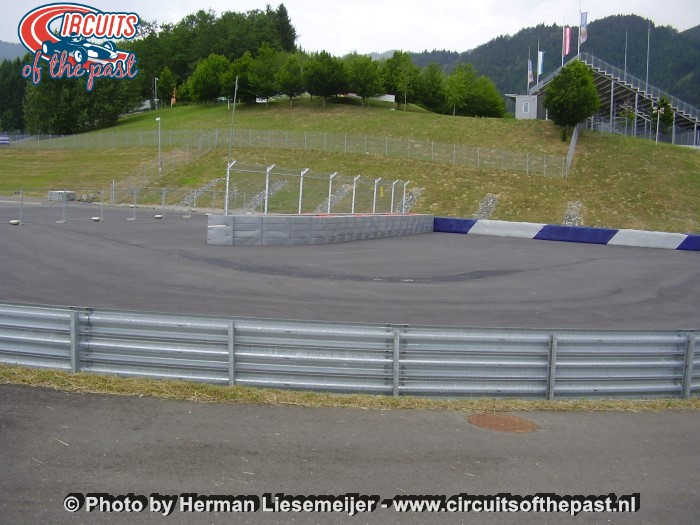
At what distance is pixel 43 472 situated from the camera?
220 inches

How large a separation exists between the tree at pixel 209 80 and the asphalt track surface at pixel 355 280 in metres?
82.7

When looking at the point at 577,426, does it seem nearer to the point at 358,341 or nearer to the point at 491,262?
the point at 358,341

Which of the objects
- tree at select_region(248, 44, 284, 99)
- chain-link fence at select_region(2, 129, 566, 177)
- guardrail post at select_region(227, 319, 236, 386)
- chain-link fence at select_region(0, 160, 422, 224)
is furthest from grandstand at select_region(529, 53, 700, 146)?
guardrail post at select_region(227, 319, 236, 386)

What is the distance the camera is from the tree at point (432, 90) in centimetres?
10843

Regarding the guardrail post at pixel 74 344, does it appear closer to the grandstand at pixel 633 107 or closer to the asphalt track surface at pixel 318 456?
the asphalt track surface at pixel 318 456

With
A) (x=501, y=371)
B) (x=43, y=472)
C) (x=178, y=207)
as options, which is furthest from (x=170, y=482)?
(x=178, y=207)

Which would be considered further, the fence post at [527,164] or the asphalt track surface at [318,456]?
the fence post at [527,164]

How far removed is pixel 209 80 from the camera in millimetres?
107125

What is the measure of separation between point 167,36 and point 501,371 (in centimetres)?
14834

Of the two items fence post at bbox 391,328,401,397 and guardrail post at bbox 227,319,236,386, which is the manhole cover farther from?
guardrail post at bbox 227,319,236,386

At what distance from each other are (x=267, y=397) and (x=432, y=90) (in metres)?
106

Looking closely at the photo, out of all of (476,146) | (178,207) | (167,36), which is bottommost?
(178,207)

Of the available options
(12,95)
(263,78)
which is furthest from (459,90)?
(12,95)

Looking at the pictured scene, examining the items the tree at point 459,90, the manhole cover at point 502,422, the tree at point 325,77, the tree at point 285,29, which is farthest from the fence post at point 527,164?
the tree at point 285,29
